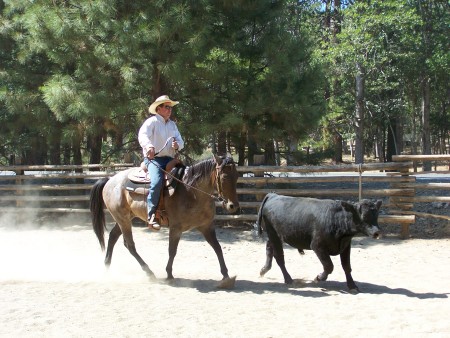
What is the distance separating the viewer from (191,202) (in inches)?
283

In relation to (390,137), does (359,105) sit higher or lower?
higher

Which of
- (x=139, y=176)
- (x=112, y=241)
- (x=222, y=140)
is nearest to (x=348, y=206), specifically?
(x=139, y=176)

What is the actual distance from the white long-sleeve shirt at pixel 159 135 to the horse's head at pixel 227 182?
3.41ft

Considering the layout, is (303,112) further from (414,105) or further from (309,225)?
(414,105)

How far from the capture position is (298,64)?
1288 cm

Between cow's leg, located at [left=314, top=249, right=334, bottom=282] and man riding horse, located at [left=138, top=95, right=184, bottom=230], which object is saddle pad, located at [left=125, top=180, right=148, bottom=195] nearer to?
man riding horse, located at [left=138, top=95, right=184, bottom=230]

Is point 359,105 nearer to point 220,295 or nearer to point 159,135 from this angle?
point 159,135

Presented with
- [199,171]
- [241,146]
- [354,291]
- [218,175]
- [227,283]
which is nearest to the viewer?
[354,291]

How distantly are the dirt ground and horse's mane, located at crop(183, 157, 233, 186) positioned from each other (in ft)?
4.83

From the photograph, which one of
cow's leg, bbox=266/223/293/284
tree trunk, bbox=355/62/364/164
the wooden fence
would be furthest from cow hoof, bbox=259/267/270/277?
tree trunk, bbox=355/62/364/164

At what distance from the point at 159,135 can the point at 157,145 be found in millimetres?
152

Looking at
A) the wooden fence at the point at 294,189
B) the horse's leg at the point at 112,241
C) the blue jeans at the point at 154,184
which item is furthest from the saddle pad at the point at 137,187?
the wooden fence at the point at 294,189

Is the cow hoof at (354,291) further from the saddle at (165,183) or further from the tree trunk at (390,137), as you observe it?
the tree trunk at (390,137)

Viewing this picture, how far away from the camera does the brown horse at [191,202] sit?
266 inches
